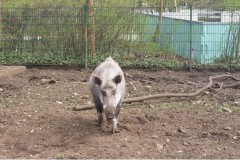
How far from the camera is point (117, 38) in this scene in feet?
48.2

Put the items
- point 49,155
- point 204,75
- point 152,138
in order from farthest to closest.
Answer: point 204,75
point 152,138
point 49,155

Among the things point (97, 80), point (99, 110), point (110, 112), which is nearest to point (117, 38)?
point (99, 110)


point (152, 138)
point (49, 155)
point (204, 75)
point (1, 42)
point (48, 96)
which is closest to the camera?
point (49, 155)

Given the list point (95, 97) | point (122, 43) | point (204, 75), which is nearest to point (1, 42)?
point (122, 43)

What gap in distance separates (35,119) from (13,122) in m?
0.40

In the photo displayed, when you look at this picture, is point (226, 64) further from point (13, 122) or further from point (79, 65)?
point (13, 122)

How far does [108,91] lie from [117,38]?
7326 mm

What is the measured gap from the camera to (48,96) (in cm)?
1060

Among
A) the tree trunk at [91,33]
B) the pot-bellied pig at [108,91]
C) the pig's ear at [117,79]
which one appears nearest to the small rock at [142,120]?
the pot-bellied pig at [108,91]

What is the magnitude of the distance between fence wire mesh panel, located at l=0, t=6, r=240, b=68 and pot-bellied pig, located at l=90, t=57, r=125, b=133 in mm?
6404

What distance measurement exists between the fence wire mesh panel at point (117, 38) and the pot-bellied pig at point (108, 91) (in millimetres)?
6404

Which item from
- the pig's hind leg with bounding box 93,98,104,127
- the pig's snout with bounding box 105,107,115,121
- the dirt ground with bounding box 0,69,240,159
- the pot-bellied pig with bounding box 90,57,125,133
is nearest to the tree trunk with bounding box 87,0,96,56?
the dirt ground with bounding box 0,69,240,159

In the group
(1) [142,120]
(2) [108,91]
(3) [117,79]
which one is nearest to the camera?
(2) [108,91]

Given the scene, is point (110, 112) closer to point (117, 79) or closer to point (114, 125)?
point (114, 125)
